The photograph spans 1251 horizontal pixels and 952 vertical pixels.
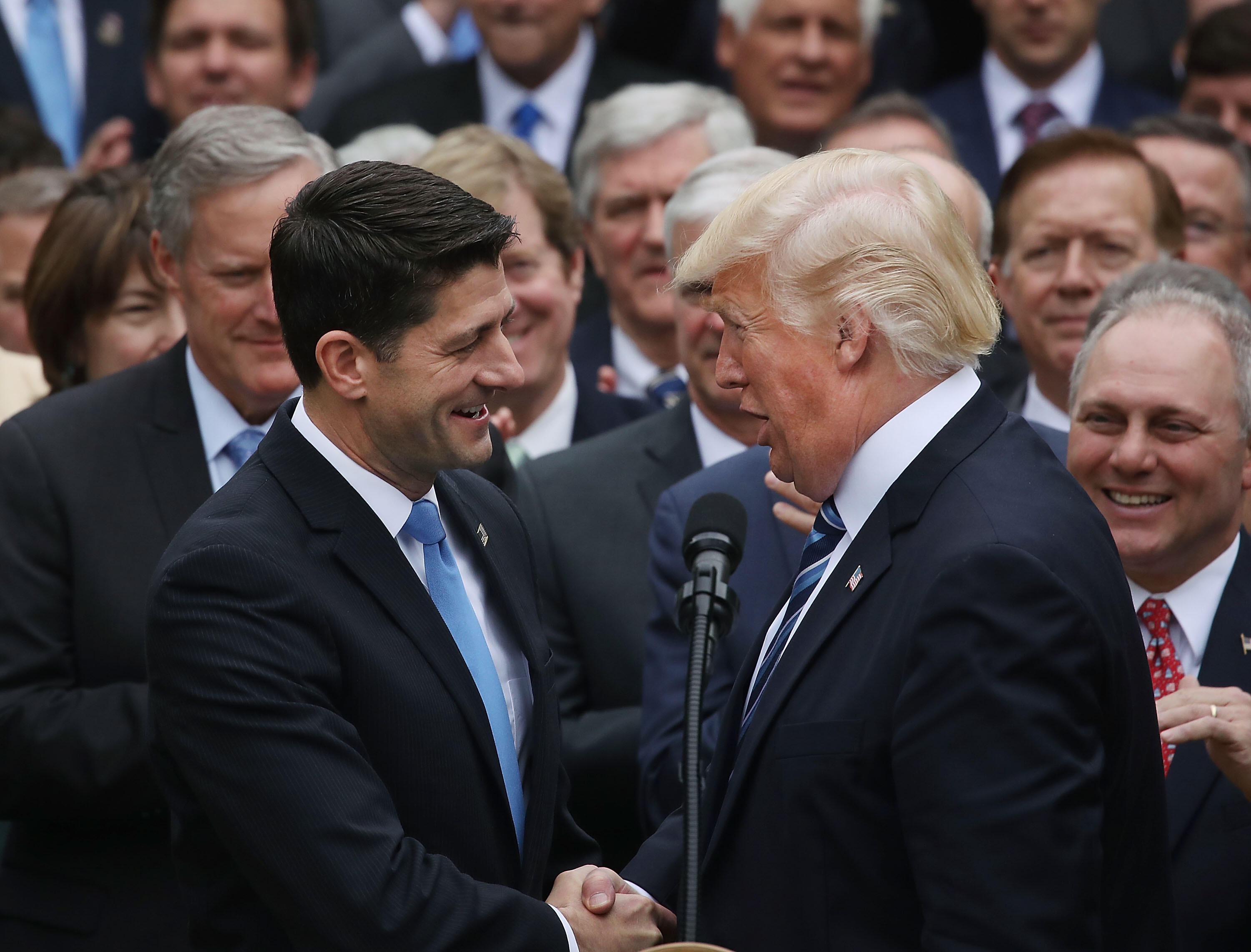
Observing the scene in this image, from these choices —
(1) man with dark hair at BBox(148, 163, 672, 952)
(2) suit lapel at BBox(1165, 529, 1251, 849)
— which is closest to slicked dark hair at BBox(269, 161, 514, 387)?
(1) man with dark hair at BBox(148, 163, 672, 952)

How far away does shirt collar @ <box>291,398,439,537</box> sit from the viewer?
2.83m

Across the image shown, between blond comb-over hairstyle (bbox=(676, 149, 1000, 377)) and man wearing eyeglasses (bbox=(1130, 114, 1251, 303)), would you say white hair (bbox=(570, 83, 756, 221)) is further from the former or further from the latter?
blond comb-over hairstyle (bbox=(676, 149, 1000, 377))

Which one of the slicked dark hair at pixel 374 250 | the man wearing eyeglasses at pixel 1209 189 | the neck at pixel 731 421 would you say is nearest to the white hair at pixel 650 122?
the neck at pixel 731 421

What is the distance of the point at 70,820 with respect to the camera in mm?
3615

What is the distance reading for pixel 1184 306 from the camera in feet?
12.5

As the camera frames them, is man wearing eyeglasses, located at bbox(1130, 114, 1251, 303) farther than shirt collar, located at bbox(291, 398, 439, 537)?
Yes

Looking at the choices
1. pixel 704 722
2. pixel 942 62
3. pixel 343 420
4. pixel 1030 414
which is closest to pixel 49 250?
pixel 343 420

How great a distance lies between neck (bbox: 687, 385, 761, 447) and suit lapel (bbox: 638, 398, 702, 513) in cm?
5

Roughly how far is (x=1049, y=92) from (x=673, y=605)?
457 centimetres

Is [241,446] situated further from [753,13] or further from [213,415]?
[753,13]

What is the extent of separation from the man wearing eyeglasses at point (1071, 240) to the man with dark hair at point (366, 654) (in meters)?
2.89

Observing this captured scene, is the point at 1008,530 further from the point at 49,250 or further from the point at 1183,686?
the point at 49,250

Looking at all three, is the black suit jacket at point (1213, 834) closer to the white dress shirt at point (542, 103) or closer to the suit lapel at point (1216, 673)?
the suit lapel at point (1216, 673)

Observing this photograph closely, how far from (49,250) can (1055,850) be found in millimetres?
3566
